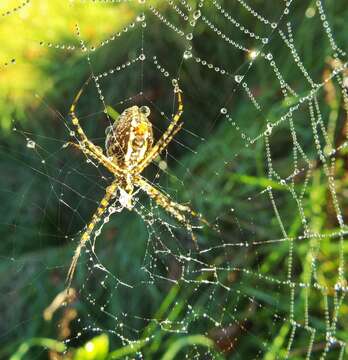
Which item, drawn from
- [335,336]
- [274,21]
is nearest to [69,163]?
[274,21]

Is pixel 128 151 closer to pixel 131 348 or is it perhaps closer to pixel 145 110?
pixel 145 110

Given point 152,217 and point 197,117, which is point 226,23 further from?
point 152,217

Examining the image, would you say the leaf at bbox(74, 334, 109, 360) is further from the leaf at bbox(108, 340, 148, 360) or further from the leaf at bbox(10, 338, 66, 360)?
the leaf at bbox(10, 338, 66, 360)

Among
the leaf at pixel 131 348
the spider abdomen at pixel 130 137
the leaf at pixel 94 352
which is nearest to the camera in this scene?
the spider abdomen at pixel 130 137

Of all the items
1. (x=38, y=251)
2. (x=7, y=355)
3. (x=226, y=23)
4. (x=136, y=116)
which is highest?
(x=226, y=23)

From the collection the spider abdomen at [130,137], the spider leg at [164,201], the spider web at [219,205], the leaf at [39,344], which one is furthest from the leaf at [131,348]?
the spider abdomen at [130,137]

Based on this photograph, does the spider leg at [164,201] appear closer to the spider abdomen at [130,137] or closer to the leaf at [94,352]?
the spider abdomen at [130,137]

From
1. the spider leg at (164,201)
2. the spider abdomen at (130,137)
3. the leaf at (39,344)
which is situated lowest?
the leaf at (39,344)
